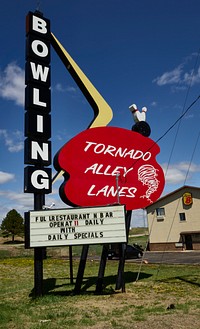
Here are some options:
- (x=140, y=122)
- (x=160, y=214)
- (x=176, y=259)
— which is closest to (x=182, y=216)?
(x=160, y=214)

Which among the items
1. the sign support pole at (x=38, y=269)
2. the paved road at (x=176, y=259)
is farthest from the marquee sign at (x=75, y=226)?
the paved road at (x=176, y=259)

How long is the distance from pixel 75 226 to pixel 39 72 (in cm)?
702

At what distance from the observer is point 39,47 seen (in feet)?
49.2

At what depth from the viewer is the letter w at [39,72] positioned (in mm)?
14461

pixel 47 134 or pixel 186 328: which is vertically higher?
pixel 47 134

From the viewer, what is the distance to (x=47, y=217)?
13047mm

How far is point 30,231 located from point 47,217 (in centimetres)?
86

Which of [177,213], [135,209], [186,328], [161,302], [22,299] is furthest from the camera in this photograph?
[177,213]

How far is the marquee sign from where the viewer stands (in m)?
12.8

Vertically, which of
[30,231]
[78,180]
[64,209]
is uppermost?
[78,180]

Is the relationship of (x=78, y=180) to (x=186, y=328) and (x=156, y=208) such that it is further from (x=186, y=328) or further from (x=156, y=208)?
(x=156, y=208)

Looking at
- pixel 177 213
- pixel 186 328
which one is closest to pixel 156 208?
pixel 177 213

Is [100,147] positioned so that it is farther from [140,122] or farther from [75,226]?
[75,226]

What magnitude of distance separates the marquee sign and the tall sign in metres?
1.17
